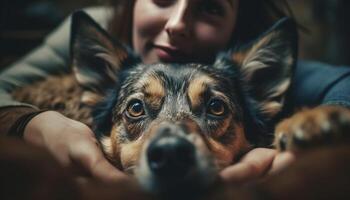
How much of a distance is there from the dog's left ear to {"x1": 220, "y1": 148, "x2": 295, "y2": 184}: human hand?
615 millimetres

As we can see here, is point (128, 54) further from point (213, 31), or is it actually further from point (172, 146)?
point (172, 146)

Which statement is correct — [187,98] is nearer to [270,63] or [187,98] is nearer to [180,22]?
[180,22]

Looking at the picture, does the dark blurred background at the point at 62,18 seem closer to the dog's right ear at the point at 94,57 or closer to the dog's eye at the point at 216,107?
the dog's right ear at the point at 94,57

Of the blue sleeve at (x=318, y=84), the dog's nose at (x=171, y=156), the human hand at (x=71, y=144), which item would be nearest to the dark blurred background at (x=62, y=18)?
the blue sleeve at (x=318, y=84)

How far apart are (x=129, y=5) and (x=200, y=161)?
1507 mm

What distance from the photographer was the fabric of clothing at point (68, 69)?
1.91 m

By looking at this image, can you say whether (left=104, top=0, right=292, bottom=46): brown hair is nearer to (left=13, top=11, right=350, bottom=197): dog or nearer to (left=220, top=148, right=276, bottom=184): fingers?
(left=13, top=11, right=350, bottom=197): dog

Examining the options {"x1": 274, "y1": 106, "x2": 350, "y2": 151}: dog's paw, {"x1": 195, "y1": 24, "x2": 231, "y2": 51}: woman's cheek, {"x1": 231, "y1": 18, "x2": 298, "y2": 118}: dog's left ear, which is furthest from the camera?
{"x1": 195, "y1": 24, "x2": 231, "y2": 51}: woman's cheek

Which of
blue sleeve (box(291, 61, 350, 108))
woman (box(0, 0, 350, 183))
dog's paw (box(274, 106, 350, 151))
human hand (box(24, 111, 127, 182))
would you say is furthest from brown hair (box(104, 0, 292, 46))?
dog's paw (box(274, 106, 350, 151))

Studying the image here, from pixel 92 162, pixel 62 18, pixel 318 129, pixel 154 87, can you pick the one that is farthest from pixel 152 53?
pixel 62 18

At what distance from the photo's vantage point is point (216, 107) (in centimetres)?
172

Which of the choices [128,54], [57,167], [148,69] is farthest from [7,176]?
[128,54]

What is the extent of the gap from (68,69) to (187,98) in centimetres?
141

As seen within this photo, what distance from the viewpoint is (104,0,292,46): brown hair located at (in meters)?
2.45
